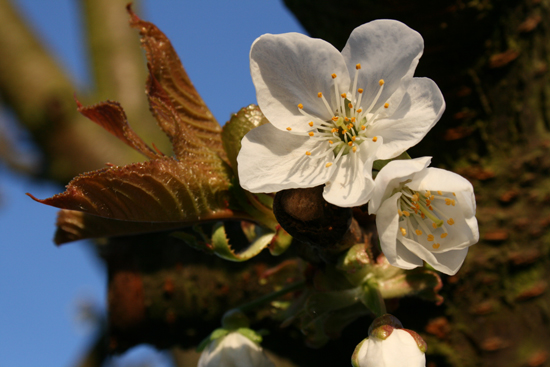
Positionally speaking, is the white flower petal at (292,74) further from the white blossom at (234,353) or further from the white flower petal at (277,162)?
the white blossom at (234,353)

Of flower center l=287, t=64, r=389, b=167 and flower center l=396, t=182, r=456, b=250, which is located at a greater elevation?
flower center l=287, t=64, r=389, b=167

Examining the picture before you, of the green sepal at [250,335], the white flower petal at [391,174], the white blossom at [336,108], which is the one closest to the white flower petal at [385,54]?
the white blossom at [336,108]

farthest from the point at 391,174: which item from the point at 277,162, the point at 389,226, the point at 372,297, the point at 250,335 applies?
the point at 250,335

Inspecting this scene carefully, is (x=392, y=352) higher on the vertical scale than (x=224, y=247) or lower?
lower

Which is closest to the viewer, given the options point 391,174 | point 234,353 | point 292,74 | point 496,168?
point 391,174

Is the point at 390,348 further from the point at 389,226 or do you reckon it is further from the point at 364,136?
the point at 364,136

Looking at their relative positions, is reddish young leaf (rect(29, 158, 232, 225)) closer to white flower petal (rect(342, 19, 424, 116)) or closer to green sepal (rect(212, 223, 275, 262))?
green sepal (rect(212, 223, 275, 262))

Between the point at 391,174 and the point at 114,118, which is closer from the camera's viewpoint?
the point at 391,174

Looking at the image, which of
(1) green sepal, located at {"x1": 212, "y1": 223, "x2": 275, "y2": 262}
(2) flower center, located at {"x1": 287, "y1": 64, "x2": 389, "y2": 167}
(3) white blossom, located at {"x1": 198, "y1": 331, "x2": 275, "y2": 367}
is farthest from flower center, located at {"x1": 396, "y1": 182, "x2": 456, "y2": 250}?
(3) white blossom, located at {"x1": 198, "y1": 331, "x2": 275, "y2": 367}
